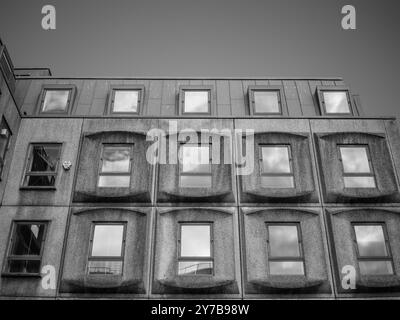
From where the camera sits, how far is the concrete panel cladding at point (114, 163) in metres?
18.3

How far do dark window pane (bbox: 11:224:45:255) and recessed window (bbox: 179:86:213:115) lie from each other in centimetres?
864

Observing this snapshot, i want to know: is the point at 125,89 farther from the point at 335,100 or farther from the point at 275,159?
the point at 335,100

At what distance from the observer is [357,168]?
1928cm

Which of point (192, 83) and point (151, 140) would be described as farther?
point (192, 83)

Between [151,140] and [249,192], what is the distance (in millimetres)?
5125

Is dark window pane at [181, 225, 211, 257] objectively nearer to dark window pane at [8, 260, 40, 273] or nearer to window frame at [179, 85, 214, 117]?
dark window pane at [8, 260, 40, 273]

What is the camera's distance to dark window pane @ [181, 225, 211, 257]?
17.2 meters

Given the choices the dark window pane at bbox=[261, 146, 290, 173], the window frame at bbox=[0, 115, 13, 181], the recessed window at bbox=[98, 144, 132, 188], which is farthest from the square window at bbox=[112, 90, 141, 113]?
the dark window pane at bbox=[261, 146, 290, 173]

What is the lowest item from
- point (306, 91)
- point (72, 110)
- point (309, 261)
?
point (309, 261)

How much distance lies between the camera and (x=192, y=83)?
23375 millimetres

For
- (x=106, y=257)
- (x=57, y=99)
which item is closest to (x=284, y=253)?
(x=106, y=257)
